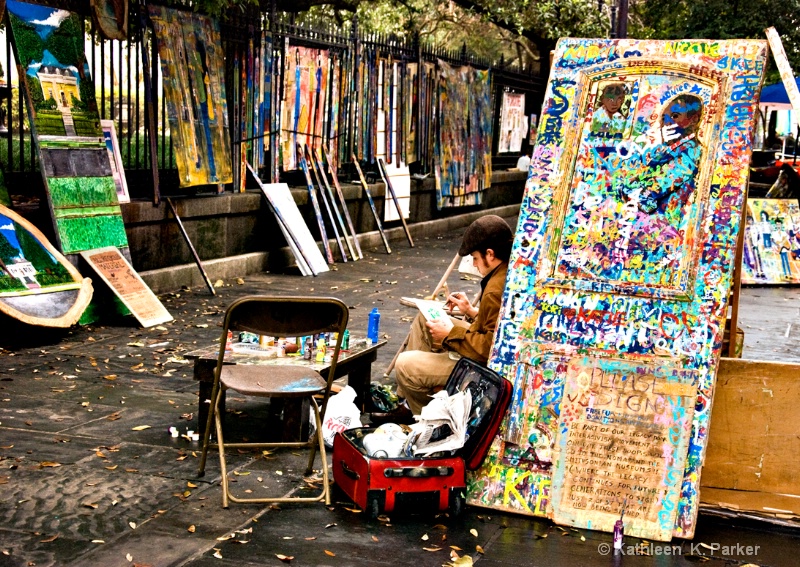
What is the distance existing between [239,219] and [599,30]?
9988mm

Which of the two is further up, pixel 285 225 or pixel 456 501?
pixel 285 225

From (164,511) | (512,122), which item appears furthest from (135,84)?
(512,122)

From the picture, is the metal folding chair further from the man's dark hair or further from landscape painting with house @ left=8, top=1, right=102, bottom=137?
landscape painting with house @ left=8, top=1, right=102, bottom=137

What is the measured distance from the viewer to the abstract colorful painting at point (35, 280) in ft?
25.7

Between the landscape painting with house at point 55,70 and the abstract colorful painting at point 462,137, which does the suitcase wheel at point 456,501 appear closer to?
the landscape painting with house at point 55,70

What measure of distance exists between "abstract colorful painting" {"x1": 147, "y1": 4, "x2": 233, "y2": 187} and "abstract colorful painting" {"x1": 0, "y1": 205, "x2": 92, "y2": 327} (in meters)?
2.22

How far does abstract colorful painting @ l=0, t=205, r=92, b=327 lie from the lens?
784 centimetres

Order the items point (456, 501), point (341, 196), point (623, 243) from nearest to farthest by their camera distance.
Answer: point (456, 501), point (623, 243), point (341, 196)

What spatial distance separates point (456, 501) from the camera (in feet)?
15.4

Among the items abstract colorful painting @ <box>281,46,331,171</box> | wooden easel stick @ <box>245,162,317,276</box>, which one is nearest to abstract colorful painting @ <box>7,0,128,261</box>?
wooden easel stick @ <box>245,162,317,276</box>

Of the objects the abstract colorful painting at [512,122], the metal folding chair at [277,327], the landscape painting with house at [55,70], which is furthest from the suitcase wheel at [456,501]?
the abstract colorful painting at [512,122]

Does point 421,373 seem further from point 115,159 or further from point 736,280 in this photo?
point 115,159

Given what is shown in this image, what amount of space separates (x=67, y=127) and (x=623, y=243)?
5.66m

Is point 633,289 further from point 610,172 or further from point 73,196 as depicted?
point 73,196
